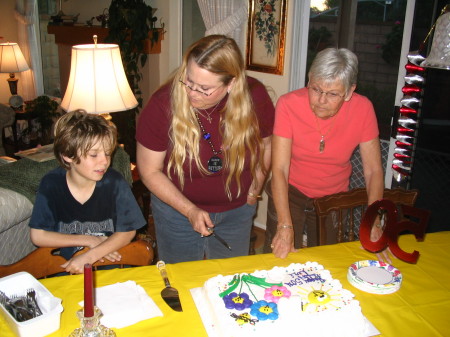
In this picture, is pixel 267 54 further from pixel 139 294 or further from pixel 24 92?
pixel 24 92

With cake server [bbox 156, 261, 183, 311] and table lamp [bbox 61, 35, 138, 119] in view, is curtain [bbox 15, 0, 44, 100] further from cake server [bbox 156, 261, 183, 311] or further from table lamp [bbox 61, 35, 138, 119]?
cake server [bbox 156, 261, 183, 311]

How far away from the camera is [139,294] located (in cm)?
131

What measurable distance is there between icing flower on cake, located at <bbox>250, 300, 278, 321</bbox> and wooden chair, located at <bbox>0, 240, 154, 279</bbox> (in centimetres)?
49

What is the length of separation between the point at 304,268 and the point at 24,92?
5.91 meters

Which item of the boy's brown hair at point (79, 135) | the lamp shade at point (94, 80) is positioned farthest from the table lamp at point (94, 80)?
the boy's brown hair at point (79, 135)

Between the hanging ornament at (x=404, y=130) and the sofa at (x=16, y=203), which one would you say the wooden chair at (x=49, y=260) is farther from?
the hanging ornament at (x=404, y=130)

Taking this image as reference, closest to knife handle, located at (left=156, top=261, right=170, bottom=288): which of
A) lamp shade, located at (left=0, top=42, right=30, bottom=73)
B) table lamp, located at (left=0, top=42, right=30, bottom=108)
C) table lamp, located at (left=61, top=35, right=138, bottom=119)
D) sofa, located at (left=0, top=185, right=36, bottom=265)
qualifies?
sofa, located at (left=0, top=185, right=36, bottom=265)

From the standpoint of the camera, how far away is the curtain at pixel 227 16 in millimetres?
3166

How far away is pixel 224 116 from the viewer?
5.41ft

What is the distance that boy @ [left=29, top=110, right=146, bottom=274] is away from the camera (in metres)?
1.63

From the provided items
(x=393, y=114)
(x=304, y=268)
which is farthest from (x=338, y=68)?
(x=393, y=114)

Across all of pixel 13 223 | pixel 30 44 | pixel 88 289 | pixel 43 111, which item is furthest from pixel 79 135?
pixel 30 44

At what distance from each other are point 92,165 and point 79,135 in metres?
0.12

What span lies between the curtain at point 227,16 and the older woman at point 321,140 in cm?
152
